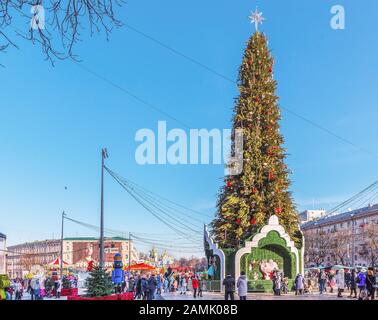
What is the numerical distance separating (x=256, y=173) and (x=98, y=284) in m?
19.2

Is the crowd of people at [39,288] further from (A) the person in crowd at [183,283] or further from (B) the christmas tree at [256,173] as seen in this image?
(B) the christmas tree at [256,173]

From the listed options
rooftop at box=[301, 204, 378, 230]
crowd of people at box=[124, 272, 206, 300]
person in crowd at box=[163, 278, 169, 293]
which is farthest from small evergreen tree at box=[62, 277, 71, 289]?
rooftop at box=[301, 204, 378, 230]

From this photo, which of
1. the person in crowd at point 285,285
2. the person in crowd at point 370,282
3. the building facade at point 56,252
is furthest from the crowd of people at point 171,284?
the building facade at point 56,252

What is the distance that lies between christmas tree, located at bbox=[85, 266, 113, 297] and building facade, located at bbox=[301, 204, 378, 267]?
53.1m

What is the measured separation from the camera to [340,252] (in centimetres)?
8531

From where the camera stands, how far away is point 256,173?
37.3m

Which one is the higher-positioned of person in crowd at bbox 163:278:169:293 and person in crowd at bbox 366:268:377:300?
person in crowd at bbox 366:268:377:300

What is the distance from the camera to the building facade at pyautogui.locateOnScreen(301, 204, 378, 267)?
264ft

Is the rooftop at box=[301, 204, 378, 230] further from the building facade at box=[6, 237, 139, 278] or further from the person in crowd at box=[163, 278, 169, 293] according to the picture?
the person in crowd at box=[163, 278, 169, 293]

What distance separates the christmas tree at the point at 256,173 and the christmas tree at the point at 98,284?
16708mm

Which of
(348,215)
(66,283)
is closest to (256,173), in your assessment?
(66,283)

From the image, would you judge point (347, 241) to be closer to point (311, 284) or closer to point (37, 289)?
point (311, 284)

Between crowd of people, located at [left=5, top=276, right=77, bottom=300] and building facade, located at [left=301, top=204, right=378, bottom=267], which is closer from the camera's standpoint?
crowd of people, located at [left=5, top=276, right=77, bottom=300]
